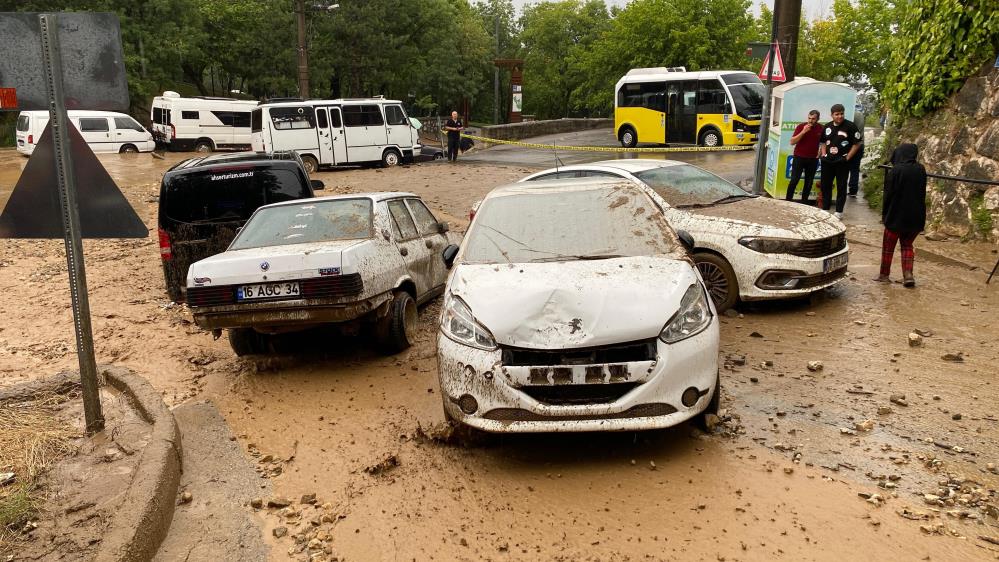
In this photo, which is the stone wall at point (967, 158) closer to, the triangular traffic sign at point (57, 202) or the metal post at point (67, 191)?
the triangular traffic sign at point (57, 202)

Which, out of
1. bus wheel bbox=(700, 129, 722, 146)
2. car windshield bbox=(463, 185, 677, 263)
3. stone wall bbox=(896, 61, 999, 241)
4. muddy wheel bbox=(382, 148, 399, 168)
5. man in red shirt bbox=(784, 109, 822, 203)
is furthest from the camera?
muddy wheel bbox=(382, 148, 399, 168)

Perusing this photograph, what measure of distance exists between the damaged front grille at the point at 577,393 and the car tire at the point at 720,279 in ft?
12.4

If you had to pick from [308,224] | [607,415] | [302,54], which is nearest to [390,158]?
[302,54]

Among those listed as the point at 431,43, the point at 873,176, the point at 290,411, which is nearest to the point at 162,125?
the point at 431,43

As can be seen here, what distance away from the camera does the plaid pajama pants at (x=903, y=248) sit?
8.51 meters

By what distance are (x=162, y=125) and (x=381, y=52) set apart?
1512cm

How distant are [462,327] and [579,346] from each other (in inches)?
30.2

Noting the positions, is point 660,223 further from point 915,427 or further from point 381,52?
point 381,52

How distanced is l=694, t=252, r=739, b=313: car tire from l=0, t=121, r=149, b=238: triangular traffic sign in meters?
5.28

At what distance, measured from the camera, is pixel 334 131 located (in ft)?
82.9

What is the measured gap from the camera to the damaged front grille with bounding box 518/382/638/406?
4387mm

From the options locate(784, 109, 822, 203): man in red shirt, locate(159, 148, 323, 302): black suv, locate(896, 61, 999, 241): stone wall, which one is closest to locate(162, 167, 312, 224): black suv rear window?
locate(159, 148, 323, 302): black suv

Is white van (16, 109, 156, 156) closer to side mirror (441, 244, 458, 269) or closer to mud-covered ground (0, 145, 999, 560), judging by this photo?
mud-covered ground (0, 145, 999, 560)

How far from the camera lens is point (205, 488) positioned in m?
4.70
